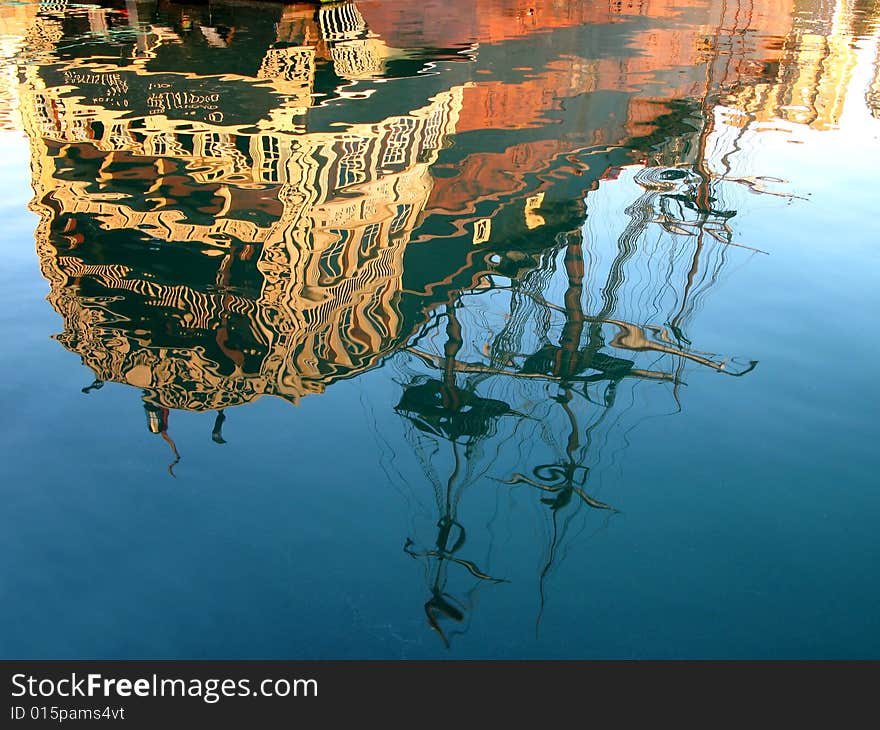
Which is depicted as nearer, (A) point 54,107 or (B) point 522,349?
(B) point 522,349

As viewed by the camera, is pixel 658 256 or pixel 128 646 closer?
pixel 128 646

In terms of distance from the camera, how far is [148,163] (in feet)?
29.4

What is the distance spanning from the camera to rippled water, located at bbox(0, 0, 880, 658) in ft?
11.4

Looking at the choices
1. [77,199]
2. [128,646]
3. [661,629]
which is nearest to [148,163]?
[77,199]

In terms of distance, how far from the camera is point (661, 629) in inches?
131

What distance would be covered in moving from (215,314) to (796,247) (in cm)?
449

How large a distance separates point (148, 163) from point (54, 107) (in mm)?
2995

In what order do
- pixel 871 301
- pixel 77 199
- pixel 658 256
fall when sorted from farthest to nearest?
pixel 77 199, pixel 658 256, pixel 871 301

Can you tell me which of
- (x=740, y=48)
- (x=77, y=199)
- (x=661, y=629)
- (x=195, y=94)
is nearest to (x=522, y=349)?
(x=661, y=629)

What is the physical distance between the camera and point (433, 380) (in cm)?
517

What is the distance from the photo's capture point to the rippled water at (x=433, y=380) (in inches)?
137

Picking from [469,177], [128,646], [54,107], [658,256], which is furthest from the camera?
[54,107]

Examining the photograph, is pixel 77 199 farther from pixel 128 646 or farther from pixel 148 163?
pixel 128 646

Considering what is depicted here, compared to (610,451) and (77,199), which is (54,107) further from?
(610,451)
